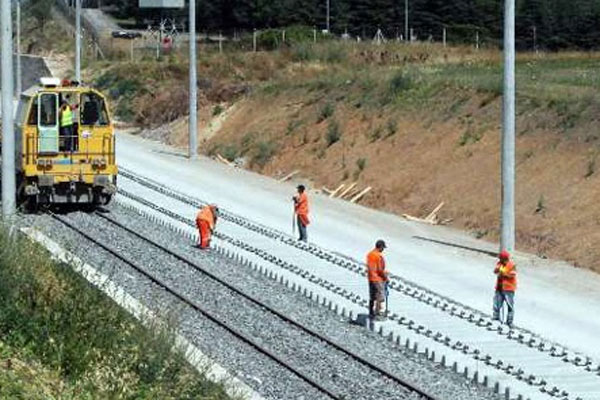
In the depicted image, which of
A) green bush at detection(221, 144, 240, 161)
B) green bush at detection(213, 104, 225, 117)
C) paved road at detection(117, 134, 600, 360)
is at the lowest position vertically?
paved road at detection(117, 134, 600, 360)

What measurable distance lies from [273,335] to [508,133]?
11.2 meters

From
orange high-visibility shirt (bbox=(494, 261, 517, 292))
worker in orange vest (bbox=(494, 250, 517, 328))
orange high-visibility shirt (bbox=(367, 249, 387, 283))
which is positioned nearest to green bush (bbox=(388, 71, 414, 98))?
worker in orange vest (bbox=(494, 250, 517, 328))

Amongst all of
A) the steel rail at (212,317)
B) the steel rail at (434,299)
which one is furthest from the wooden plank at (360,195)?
the steel rail at (212,317)

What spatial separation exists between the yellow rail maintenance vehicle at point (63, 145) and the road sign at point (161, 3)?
77.0 m

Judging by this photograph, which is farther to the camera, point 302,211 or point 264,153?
point 264,153

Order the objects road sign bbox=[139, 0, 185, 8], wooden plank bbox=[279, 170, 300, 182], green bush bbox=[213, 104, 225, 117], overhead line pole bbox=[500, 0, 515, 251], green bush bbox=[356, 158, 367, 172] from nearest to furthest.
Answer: overhead line pole bbox=[500, 0, 515, 251] → green bush bbox=[356, 158, 367, 172] → wooden plank bbox=[279, 170, 300, 182] → green bush bbox=[213, 104, 225, 117] → road sign bbox=[139, 0, 185, 8]

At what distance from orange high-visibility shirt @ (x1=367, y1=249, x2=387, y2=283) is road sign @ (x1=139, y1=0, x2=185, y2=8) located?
291ft

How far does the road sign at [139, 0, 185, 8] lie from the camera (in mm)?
109512

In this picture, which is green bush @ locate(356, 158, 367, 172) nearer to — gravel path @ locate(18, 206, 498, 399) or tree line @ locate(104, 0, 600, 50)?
gravel path @ locate(18, 206, 498, 399)

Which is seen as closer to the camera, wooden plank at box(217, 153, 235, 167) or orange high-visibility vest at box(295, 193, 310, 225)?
orange high-visibility vest at box(295, 193, 310, 225)

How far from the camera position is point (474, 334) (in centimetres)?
2148

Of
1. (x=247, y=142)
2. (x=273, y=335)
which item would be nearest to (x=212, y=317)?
(x=273, y=335)

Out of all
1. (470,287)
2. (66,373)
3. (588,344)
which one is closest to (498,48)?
(470,287)

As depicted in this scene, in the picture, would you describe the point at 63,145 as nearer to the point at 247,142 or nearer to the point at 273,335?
the point at 273,335
